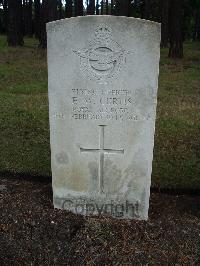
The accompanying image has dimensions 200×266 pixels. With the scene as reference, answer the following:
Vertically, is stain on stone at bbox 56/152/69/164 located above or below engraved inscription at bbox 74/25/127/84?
below

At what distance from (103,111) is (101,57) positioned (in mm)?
504

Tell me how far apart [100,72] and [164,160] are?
2543 mm

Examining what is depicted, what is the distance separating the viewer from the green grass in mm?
6035

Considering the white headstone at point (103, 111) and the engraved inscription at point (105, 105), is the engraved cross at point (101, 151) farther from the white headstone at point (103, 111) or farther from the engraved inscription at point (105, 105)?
the engraved inscription at point (105, 105)

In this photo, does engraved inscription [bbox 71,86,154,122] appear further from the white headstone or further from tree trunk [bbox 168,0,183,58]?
tree trunk [bbox 168,0,183,58]

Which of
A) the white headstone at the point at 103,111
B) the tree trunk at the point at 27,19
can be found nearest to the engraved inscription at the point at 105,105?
the white headstone at the point at 103,111

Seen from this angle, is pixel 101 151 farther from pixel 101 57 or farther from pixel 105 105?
pixel 101 57

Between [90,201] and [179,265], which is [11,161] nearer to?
[90,201]

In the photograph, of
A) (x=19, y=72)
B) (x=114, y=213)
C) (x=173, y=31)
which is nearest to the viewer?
(x=114, y=213)

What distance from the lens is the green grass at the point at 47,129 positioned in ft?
19.8

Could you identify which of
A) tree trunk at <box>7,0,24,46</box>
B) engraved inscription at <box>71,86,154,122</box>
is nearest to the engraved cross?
engraved inscription at <box>71,86,154,122</box>

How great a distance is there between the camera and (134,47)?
4125mm

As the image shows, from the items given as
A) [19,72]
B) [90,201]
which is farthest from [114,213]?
[19,72]

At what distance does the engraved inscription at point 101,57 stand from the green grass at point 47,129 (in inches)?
75.6
